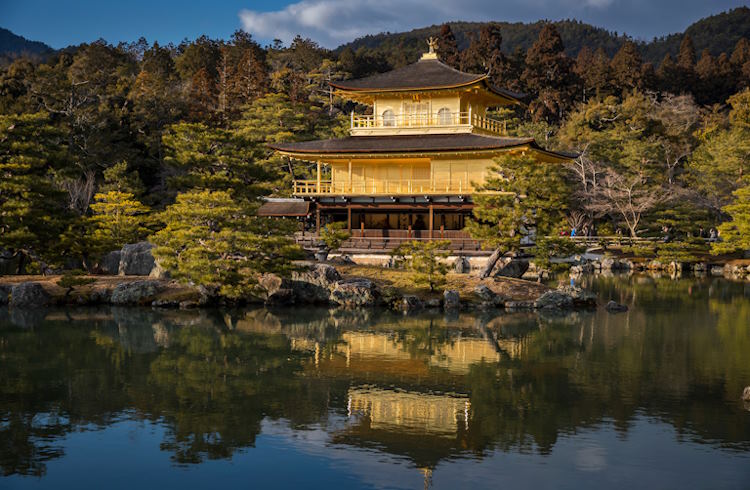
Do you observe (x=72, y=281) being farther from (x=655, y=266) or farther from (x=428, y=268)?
(x=655, y=266)

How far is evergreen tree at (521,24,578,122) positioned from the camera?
220ft

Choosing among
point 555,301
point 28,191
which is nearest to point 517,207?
point 555,301

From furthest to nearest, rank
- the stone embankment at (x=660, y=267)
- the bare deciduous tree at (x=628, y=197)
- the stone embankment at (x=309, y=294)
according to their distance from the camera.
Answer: the bare deciduous tree at (x=628, y=197) < the stone embankment at (x=660, y=267) < the stone embankment at (x=309, y=294)

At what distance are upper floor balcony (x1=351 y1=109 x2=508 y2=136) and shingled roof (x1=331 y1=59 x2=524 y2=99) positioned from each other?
157 centimetres

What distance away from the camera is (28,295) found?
25.9 metres

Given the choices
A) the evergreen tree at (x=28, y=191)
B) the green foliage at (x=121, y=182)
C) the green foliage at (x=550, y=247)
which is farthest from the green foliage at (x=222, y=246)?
the green foliage at (x=121, y=182)

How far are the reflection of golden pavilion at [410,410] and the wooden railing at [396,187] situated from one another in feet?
71.5

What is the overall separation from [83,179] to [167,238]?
25330 millimetres

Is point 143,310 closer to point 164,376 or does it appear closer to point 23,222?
point 23,222

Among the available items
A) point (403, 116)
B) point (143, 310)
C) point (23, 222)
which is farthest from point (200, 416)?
point (403, 116)

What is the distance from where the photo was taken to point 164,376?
16.4 metres

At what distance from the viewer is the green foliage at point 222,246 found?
25.8 m

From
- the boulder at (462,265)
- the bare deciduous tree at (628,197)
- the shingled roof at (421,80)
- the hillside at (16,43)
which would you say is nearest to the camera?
the boulder at (462,265)

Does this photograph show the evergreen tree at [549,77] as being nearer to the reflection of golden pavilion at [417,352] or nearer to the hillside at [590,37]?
the hillside at [590,37]
